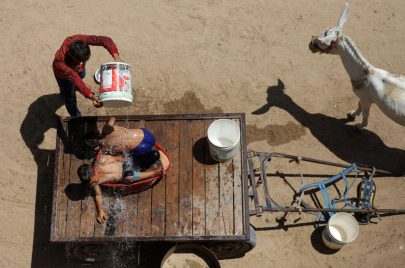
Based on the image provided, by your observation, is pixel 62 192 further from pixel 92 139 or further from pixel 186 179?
pixel 186 179

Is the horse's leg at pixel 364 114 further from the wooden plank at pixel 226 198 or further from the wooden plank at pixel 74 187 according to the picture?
the wooden plank at pixel 74 187

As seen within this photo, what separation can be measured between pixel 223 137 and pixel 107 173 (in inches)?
71.2

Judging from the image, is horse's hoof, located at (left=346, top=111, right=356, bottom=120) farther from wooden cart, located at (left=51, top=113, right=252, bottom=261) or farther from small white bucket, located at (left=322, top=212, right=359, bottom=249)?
wooden cart, located at (left=51, top=113, right=252, bottom=261)

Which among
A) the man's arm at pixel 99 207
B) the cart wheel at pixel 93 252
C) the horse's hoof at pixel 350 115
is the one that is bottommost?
the cart wheel at pixel 93 252

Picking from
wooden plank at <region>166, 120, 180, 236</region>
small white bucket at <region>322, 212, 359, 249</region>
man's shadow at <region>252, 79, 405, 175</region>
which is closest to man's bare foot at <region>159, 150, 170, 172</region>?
wooden plank at <region>166, 120, 180, 236</region>

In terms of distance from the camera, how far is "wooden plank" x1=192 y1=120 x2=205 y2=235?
4484 millimetres

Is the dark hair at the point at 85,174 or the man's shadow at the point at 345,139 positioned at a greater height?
the man's shadow at the point at 345,139

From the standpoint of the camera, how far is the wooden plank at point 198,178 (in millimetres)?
4484

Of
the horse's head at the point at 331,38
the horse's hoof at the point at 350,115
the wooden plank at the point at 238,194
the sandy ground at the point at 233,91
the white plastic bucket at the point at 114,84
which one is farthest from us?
the horse's hoof at the point at 350,115

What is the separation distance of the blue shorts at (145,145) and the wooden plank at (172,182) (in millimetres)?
347

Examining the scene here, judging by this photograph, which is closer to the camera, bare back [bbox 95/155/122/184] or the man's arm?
bare back [bbox 95/155/122/184]

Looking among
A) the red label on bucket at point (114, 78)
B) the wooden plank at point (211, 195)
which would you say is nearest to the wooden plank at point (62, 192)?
the red label on bucket at point (114, 78)

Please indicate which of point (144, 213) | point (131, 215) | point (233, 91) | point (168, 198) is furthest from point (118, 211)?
point (233, 91)

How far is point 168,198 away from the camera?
4648 mm
